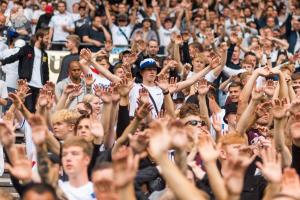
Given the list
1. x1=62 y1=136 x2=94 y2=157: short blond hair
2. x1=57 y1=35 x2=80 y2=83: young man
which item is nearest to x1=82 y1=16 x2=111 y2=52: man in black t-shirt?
x1=57 y1=35 x2=80 y2=83: young man

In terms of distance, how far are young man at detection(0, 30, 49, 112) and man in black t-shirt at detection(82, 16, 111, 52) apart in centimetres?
384

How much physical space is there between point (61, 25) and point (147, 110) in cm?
1069

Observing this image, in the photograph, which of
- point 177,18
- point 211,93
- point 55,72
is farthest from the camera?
point 177,18

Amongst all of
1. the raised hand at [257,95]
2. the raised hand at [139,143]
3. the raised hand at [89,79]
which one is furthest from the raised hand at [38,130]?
the raised hand at [89,79]

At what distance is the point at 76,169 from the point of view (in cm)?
649

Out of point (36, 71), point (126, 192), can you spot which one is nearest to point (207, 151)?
point (126, 192)

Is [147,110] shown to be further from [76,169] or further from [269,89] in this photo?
[269,89]

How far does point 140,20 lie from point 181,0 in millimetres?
2623

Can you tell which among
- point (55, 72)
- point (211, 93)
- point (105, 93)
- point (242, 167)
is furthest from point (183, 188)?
point (55, 72)

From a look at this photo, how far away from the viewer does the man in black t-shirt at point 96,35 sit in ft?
58.1

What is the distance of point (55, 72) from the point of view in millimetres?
15844

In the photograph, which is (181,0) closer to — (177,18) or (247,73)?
(177,18)

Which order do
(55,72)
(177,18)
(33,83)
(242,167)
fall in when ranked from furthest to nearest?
(177,18), (55,72), (33,83), (242,167)

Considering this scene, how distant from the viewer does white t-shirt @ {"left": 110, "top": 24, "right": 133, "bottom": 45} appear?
59.3ft
